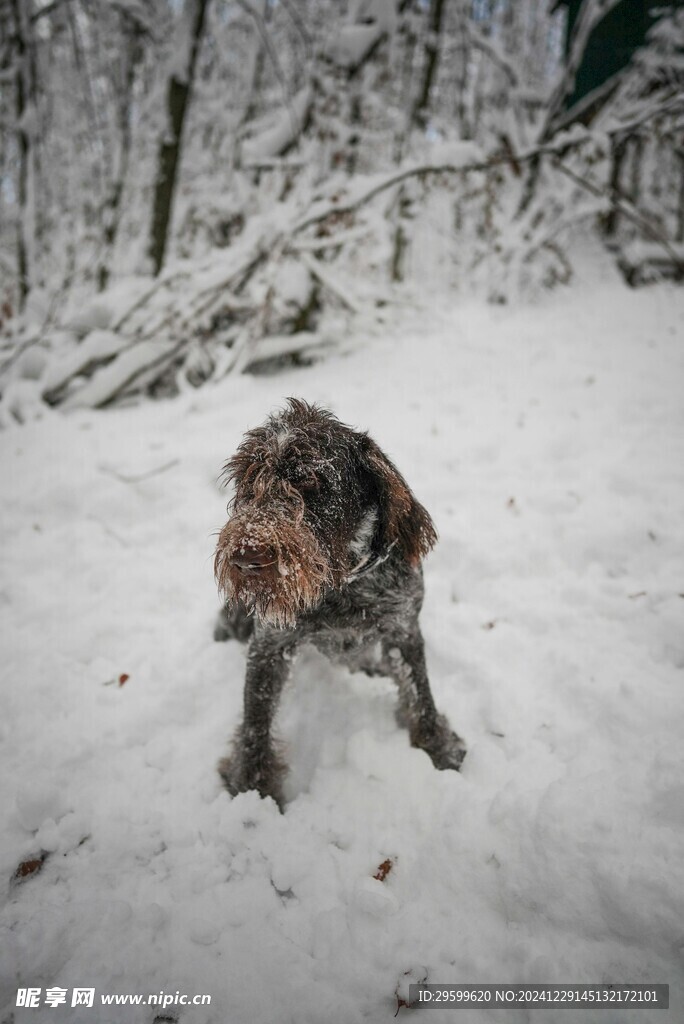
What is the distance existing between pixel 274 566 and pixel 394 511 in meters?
0.65

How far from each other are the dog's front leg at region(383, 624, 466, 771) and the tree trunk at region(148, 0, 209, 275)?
7274mm

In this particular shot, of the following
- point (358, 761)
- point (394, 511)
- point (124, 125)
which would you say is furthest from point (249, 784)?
point (124, 125)

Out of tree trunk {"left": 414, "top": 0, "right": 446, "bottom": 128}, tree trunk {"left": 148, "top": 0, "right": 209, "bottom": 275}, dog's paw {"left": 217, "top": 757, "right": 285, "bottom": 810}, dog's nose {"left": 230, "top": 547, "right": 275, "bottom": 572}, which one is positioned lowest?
dog's paw {"left": 217, "top": 757, "right": 285, "bottom": 810}

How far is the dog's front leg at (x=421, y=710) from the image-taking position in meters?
2.38

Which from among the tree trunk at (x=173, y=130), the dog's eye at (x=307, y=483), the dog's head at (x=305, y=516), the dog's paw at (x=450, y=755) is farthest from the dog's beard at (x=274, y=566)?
the tree trunk at (x=173, y=130)

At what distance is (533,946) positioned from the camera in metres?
1.66

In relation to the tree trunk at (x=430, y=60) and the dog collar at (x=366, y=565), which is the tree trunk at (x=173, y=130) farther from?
the dog collar at (x=366, y=565)

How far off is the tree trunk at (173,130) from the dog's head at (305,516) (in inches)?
258

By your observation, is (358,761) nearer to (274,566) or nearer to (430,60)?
(274,566)

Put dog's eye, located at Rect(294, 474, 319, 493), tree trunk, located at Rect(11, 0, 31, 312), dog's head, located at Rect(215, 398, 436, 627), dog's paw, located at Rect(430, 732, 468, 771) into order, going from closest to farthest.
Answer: dog's head, located at Rect(215, 398, 436, 627), dog's eye, located at Rect(294, 474, 319, 493), dog's paw, located at Rect(430, 732, 468, 771), tree trunk, located at Rect(11, 0, 31, 312)

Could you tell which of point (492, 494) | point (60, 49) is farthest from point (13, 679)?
point (60, 49)

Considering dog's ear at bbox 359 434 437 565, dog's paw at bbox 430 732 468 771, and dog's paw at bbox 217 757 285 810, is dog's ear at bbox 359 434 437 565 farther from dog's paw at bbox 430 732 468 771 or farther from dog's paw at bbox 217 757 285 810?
dog's paw at bbox 217 757 285 810

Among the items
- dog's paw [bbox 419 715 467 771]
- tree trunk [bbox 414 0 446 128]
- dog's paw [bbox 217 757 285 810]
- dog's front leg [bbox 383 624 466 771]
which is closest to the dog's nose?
dog's front leg [bbox 383 624 466 771]

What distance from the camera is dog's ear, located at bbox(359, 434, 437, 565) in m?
2.10
